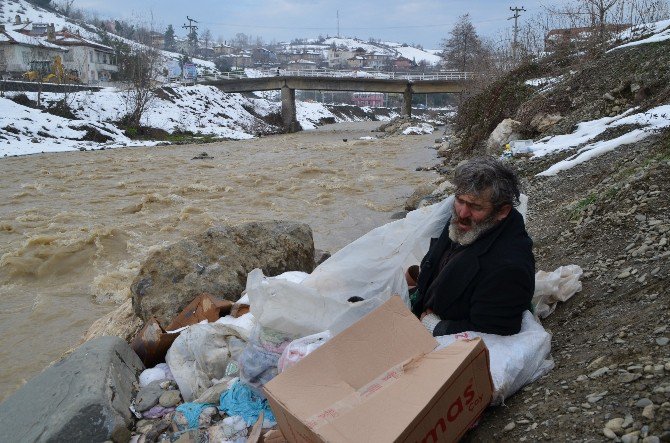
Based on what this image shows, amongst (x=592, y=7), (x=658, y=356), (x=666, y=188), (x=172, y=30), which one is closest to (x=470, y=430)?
(x=658, y=356)

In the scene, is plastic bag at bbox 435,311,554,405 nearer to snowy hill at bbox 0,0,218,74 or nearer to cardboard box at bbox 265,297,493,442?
cardboard box at bbox 265,297,493,442

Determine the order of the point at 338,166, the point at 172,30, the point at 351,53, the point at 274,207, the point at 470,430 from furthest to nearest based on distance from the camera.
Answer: the point at 351,53 < the point at 172,30 < the point at 338,166 < the point at 274,207 < the point at 470,430

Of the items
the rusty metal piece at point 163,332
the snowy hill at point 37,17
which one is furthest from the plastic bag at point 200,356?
the snowy hill at point 37,17

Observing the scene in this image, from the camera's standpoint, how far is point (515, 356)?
2.53 m

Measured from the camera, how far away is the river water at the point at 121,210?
7082 millimetres

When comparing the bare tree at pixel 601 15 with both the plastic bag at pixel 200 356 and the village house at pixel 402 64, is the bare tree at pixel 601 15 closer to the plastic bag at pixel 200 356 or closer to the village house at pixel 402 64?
the plastic bag at pixel 200 356

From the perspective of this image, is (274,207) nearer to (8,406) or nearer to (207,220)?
(207,220)

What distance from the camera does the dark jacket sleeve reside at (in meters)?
2.58

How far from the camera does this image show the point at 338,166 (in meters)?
18.9

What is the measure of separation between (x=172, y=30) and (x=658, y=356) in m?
143

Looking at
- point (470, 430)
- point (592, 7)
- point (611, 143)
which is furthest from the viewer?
point (592, 7)

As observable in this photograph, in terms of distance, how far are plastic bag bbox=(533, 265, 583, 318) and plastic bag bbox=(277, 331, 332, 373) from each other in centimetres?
141

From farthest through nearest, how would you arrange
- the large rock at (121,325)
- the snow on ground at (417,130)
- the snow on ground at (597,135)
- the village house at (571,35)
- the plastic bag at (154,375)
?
the snow on ground at (417,130) → the village house at (571,35) → the snow on ground at (597,135) → the large rock at (121,325) → the plastic bag at (154,375)

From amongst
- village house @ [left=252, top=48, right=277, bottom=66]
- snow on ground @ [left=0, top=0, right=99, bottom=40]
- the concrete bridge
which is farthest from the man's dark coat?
village house @ [left=252, top=48, right=277, bottom=66]
